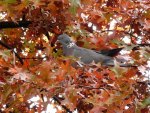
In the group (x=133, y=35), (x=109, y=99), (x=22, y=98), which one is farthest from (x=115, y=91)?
(x=133, y=35)

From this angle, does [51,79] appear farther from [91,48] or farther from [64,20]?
[91,48]

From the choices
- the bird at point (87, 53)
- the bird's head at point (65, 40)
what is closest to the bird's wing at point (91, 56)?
the bird at point (87, 53)

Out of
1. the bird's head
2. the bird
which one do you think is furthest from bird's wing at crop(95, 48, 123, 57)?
the bird's head

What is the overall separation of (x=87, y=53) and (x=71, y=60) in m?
0.79

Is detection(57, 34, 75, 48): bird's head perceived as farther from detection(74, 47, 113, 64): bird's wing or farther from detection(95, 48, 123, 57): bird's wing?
detection(95, 48, 123, 57): bird's wing

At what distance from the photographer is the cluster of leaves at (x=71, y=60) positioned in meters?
2.64

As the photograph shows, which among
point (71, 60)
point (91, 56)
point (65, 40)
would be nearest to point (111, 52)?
point (91, 56)

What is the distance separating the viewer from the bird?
3.61 metres

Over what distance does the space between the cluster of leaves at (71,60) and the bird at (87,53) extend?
0.21 ft

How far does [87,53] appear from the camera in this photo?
370cm

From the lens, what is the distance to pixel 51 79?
2.58 metres

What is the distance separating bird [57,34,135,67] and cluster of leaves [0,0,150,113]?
0.21 feet

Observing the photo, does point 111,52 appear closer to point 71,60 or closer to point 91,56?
point 91,56

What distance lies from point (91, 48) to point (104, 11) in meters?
0.35
